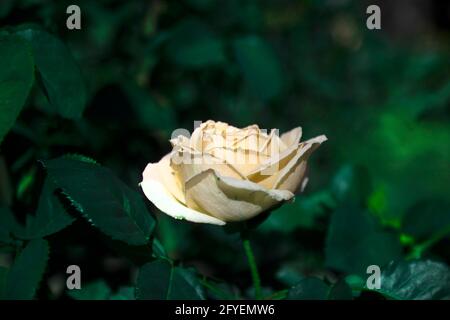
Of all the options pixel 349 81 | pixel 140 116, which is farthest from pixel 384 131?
pixel 140 116

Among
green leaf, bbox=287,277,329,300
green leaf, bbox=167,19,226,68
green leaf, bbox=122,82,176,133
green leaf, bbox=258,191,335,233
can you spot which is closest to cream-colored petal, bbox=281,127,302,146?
green leaf, bbox=287,277,329,300

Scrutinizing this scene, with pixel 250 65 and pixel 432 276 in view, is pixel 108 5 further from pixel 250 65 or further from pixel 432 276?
pixel 432 276

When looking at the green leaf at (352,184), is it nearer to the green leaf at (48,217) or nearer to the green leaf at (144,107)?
the green leaf at (144,107)

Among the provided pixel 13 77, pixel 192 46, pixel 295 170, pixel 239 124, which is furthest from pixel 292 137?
pixel 239 124

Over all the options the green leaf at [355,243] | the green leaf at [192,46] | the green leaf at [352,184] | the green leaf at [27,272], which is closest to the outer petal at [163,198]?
the green leaf at [27,272]

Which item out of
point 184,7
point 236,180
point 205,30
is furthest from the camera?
point 184,7

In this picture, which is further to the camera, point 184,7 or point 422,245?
point 184,7
